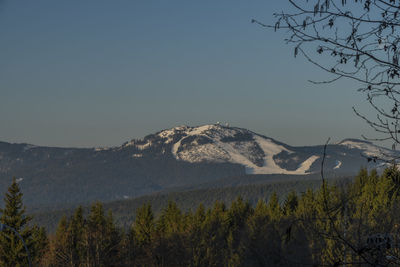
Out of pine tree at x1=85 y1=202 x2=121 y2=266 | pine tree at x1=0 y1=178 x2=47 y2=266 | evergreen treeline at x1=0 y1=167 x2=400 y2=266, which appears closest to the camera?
pine tree at x1=0 y1=178 x2=47 y2=266

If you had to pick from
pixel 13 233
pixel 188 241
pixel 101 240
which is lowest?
pixel 188 241

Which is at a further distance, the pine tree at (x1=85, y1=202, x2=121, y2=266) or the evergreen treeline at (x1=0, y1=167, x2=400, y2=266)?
the evergreen treeline at (x1=0, y1=167, x2=400, y2=266)

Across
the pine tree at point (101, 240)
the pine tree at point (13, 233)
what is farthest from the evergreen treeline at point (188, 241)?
the pine tree at point (13, 233)

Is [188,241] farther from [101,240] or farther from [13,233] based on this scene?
[13,233]

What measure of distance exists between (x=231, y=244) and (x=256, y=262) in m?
13.6

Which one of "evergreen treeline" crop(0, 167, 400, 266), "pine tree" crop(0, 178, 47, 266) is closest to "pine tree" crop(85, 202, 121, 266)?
"evergreen treeline" crop(0, 167, 400, 266)

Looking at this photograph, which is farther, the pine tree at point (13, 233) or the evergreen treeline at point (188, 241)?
the evergreen treeline at point (188, 241)

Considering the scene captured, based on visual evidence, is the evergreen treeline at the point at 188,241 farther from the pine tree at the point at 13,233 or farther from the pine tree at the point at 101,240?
the pine tree at the point at 13,233

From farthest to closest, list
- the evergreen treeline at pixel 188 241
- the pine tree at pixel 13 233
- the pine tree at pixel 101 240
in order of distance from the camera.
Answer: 1. the evergreen treeline at pixel 188 241
2. the pine tree at pixel 101 240
3. the pine tree at pixel 13 233

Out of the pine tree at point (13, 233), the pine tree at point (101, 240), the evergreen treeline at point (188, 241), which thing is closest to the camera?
the pine tree at point (13, 233)

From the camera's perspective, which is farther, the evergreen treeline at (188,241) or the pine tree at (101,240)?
the evergreen treeline at (188,241)

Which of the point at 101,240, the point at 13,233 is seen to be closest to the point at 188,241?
the point at 101,240

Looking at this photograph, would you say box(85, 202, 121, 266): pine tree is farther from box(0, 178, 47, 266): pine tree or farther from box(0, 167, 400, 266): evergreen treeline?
box(0, 178, 47, 266): pine tree

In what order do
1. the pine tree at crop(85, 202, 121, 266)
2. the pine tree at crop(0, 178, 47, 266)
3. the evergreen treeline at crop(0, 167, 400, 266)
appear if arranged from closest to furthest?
the pine tree at crop(0, 178, 47, 266) < the pine tree at crop(85, 202, 121, 266) < the evergreen treeline at crop(0, 167, 400, 266)
